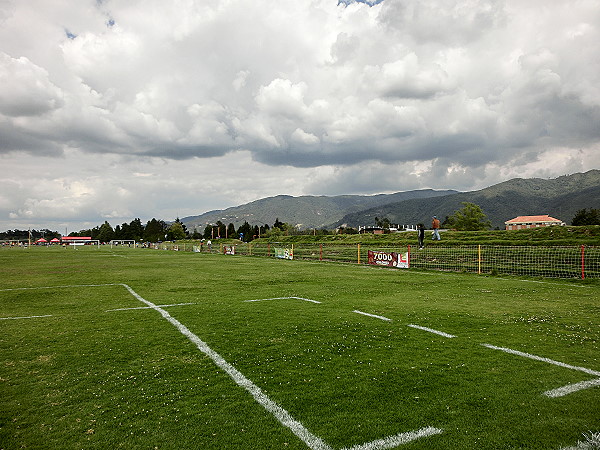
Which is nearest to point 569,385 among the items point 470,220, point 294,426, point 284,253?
point 294,426

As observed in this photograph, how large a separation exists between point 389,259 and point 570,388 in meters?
18.7

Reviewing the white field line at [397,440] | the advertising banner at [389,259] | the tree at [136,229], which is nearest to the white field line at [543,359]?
the white field line at [397,440]

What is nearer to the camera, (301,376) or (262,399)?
(262,399)

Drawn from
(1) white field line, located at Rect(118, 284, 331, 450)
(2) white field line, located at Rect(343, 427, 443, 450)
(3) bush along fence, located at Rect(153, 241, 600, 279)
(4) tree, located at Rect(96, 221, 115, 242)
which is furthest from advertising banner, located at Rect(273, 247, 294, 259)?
(4) tree, located at Rect(96, 221, 115, 242)

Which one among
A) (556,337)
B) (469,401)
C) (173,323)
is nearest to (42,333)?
(173,323)

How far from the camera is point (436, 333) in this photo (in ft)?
22.3

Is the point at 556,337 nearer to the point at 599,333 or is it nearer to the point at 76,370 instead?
the point at 599,333

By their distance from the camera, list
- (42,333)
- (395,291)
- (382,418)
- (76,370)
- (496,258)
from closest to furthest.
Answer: (382,418) → (76,370) → (42,333) → (395,291) → (496,258)

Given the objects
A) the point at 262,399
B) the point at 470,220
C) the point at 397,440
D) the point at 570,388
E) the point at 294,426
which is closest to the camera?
the point at 397,440

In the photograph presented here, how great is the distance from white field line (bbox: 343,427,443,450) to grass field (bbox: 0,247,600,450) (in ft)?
0.04

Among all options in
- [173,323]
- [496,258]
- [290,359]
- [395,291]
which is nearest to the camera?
[290,359]

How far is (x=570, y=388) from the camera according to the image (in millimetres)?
4312

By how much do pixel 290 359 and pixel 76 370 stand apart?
293 centimetres

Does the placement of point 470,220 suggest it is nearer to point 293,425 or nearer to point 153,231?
point 293,425
